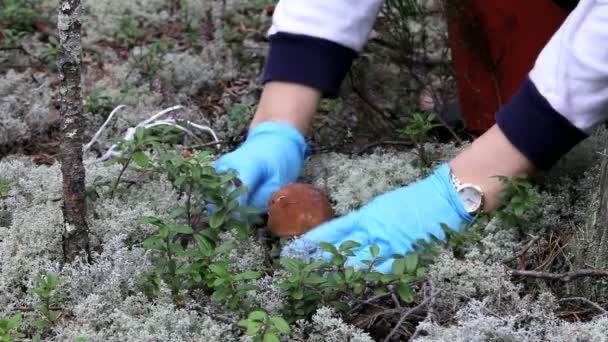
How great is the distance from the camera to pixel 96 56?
10.4ft

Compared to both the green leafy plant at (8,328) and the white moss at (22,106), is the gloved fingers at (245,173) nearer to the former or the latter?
the green leafy plant at (8,328)

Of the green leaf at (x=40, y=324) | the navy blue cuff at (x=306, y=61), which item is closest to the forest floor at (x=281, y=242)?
the green leaf at (x=40, y=324)

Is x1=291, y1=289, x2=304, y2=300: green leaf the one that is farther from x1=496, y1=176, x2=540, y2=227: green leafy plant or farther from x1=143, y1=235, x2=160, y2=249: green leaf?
x1=496, y1=176, x2=540, y2=227: green leafy plant

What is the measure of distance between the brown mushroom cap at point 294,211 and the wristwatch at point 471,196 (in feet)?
1.08

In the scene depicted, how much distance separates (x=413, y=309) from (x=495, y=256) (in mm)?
314

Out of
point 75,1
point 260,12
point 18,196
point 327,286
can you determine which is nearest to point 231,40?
point 260,12

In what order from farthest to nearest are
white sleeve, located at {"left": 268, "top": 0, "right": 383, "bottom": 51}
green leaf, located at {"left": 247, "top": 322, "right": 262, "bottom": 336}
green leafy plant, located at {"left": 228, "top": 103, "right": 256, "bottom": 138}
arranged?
green leafy plant, located at {"left": 228, "top": 103, "right": 256, "bottom": 138} → white sleeve, located at {"left": 268, "top": 0, "right": 383, "bottom": 51} → green leaf, located at {"left": 247, "top": 322, "right": 262, "bottom": 336}

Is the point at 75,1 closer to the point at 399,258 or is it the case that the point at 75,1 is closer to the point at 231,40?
the point at 399,258

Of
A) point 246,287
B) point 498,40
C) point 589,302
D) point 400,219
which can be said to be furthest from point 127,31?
point 589,302

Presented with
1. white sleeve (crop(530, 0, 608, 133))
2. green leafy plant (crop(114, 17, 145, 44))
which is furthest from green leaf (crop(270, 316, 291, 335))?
green leafy plant (crop(114, 17, 145, 44))

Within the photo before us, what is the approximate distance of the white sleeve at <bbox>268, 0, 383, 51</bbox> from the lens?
7.20 feet

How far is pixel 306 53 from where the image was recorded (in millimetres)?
2213

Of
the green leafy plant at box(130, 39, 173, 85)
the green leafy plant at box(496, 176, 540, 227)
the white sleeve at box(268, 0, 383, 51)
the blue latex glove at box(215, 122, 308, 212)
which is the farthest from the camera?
the green leafy plant at box(130, 39, 173, 85)

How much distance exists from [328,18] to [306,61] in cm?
13
